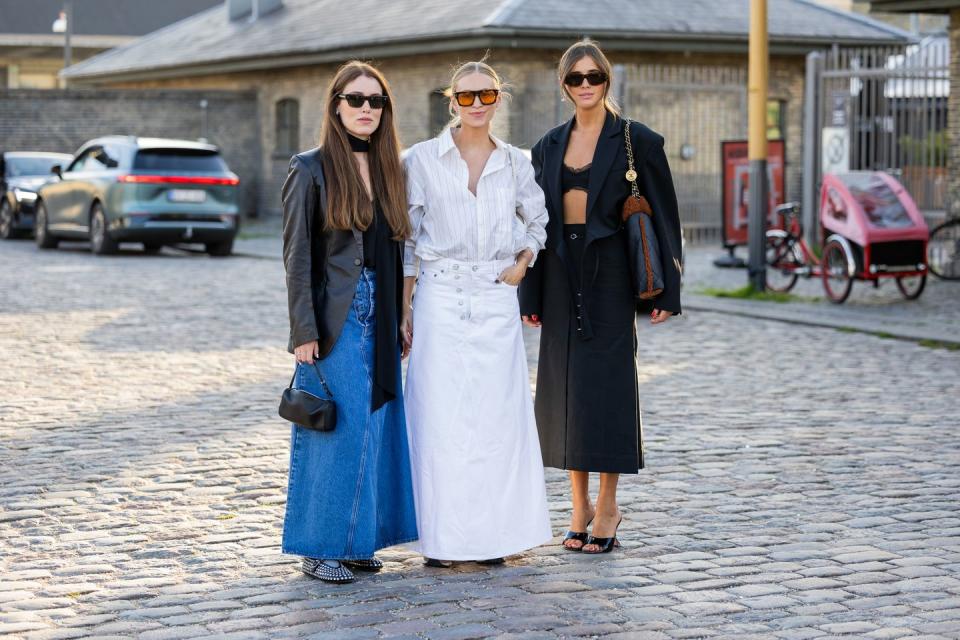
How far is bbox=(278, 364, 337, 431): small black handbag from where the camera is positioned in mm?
5301

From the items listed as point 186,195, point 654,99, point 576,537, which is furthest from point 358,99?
point 654,99

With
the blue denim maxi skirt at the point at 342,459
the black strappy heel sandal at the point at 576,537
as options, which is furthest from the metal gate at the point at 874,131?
the blue denim maxi skirt at the point at 342,459

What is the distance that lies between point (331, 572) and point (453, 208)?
1323mm

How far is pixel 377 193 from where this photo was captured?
5430mm

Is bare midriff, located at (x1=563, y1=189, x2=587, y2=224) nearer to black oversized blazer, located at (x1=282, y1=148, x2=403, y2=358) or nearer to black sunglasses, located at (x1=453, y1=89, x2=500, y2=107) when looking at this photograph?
black sunglasses, located at (x1=453, y1=89, x2=500, y2=107)

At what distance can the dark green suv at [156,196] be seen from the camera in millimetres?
21781

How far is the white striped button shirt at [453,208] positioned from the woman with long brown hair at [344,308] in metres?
0.12

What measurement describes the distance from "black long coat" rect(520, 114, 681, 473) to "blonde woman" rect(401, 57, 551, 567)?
312mm

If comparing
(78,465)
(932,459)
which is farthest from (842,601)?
(78,465)

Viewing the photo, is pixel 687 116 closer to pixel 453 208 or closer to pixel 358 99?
pixel 453 208

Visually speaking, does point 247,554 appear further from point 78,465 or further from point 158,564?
point 78,465

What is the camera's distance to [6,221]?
2700 cm

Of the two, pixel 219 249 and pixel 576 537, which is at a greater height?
pixel 219 249

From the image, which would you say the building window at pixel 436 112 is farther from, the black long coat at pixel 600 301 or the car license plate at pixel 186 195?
the black long coat at pixel 600 301
